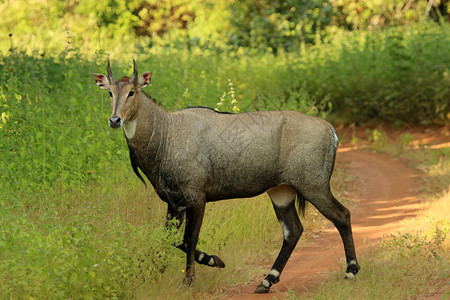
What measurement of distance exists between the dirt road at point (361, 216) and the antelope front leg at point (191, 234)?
0.48 m

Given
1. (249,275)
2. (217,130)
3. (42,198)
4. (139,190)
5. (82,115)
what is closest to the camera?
(217,130)

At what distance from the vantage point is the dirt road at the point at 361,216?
25.0 ft

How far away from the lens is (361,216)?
1077 centimetres

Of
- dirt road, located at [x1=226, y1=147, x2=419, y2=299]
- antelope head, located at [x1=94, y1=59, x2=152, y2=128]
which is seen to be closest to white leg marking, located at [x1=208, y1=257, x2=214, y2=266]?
dirt road, located at [x1=226, y1=147, x2=419, y2=299]

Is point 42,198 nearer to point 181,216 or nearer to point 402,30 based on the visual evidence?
point 181,216

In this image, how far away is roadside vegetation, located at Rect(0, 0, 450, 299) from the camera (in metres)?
6.23

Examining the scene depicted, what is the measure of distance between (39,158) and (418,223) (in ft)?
17.0

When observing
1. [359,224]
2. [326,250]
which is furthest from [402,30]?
[326,250]

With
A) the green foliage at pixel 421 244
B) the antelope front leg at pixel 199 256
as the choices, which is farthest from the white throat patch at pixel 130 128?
the green foliage at pixel 421 244

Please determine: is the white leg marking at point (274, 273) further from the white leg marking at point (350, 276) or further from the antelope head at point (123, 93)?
the antelope head at point (123, 93)

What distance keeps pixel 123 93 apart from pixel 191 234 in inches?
62.0

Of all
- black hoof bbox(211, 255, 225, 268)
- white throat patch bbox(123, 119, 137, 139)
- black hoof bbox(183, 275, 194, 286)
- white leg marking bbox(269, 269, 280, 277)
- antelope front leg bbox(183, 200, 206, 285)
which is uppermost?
white throat patch bbox(123, 119, 137, 139)

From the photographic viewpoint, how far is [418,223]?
958 centimetres

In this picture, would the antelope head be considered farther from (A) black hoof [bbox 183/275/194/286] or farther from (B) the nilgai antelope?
(A) black hoof [bbox 183/275/194/286]
